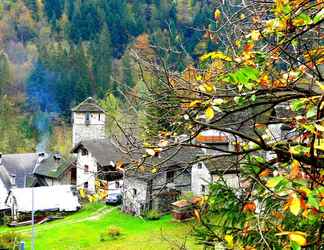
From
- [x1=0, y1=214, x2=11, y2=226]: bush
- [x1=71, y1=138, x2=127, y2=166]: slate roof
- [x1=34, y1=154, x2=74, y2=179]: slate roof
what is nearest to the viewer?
[x1=0, y1=214, x2=11, y2=226]: bush

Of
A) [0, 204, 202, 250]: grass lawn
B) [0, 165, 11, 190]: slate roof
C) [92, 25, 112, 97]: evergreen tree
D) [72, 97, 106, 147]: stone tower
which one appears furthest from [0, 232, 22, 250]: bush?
[92, 25, 112, 97]: evergreen tree

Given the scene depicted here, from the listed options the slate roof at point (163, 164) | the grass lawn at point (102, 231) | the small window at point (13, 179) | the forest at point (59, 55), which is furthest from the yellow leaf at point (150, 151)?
the small window at point (13, 179)

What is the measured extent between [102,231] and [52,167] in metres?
15.8

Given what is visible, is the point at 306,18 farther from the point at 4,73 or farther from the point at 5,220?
the point at 4,73

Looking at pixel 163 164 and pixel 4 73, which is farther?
pixel 4 73

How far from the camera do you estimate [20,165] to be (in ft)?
150

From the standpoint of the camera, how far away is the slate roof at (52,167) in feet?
139

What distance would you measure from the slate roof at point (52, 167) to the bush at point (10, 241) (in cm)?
1422

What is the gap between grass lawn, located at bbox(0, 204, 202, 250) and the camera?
2628 centimetres

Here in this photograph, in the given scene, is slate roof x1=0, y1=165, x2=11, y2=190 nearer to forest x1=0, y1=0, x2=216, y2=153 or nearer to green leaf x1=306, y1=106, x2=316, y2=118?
forest x1=0, y1=0, x2=216, y2=153

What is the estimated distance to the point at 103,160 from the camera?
39062mm

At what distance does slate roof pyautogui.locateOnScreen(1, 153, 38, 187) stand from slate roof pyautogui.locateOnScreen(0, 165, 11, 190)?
1.01 metres

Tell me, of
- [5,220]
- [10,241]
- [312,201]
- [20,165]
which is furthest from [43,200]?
[312,201]

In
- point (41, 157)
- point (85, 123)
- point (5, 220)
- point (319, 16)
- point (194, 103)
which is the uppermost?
point (85, 123)
